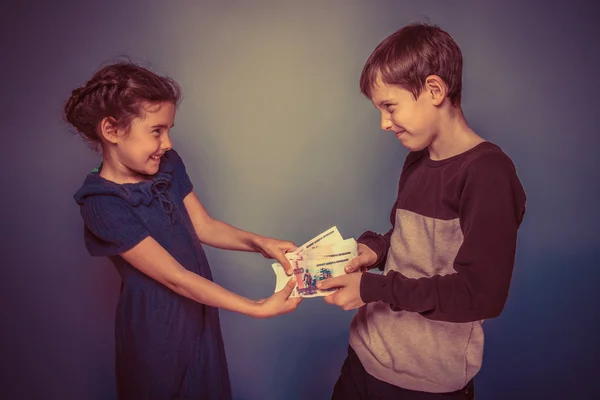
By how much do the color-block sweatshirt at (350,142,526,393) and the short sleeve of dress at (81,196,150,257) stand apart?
684 mm

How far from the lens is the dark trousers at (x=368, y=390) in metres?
1.45

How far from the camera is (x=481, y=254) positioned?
1.18m

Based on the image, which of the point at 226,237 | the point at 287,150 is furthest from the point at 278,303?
the point at 287,150

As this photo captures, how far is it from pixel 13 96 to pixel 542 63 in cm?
238

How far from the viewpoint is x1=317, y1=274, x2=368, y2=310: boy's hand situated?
1481 mm

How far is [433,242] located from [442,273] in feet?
0.29

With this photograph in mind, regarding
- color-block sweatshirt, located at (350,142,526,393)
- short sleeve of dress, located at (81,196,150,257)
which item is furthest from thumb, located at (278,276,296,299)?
short sleeve of dress, located at (81,196,150,257)

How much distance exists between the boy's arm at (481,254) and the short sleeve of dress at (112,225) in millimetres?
797

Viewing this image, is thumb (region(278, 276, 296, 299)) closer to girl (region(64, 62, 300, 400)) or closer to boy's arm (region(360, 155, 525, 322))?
girl (region(64, 62, 300, 400))

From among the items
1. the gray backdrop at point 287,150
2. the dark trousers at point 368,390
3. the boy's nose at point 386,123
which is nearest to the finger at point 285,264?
the dark trousers at point 368,390

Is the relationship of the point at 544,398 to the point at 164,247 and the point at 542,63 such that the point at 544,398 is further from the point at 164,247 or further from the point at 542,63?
the point at 164,247

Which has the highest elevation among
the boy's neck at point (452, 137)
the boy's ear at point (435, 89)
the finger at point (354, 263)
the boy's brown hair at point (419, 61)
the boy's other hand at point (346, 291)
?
the boy's brown hair at point (419, 61)

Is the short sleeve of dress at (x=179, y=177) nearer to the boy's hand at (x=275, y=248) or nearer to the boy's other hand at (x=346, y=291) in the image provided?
the boy's hand at (x=275, y=248)

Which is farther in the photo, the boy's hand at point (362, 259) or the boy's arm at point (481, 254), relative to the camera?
the boy's hand at point (362, 259)
